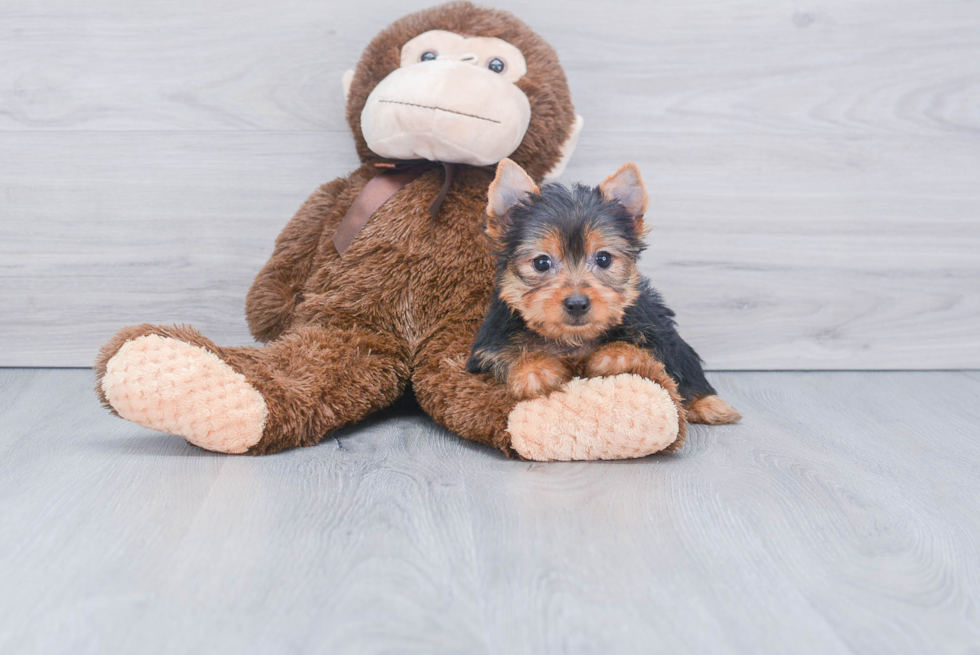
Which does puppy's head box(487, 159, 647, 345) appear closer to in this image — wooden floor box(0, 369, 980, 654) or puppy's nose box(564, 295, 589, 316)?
puppy's nose box(564, 295, 589, 316)

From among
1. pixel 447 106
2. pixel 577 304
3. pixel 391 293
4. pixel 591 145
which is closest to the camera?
pixel 577 304

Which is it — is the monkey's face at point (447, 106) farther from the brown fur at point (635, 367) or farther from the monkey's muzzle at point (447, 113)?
the brown fur at point (635, 367)

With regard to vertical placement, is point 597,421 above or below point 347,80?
below

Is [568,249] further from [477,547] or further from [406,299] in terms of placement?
[477,547]

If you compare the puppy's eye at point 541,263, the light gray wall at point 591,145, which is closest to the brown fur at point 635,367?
the puppy's eye at point 541,263

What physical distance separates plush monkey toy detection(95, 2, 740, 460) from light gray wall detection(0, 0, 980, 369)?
1.22 feet

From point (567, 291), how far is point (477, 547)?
1.80 ft

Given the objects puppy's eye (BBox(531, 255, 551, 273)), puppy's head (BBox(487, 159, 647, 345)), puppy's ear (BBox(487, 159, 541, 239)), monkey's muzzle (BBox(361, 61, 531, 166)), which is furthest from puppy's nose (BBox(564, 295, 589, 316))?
monkey's muzzle (BBox(361, 61, 531, 166))

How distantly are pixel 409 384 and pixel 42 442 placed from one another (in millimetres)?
868

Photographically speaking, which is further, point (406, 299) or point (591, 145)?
point (591, 145)

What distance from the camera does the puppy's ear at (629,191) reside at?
1.69 m

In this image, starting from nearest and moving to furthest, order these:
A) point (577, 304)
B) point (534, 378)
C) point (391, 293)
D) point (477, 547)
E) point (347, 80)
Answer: point (477, 547), point (577, 304), point (534, 378), point (391, 293), point (347, 80)

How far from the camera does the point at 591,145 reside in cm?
250

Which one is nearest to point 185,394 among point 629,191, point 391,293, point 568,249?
point 391,293
